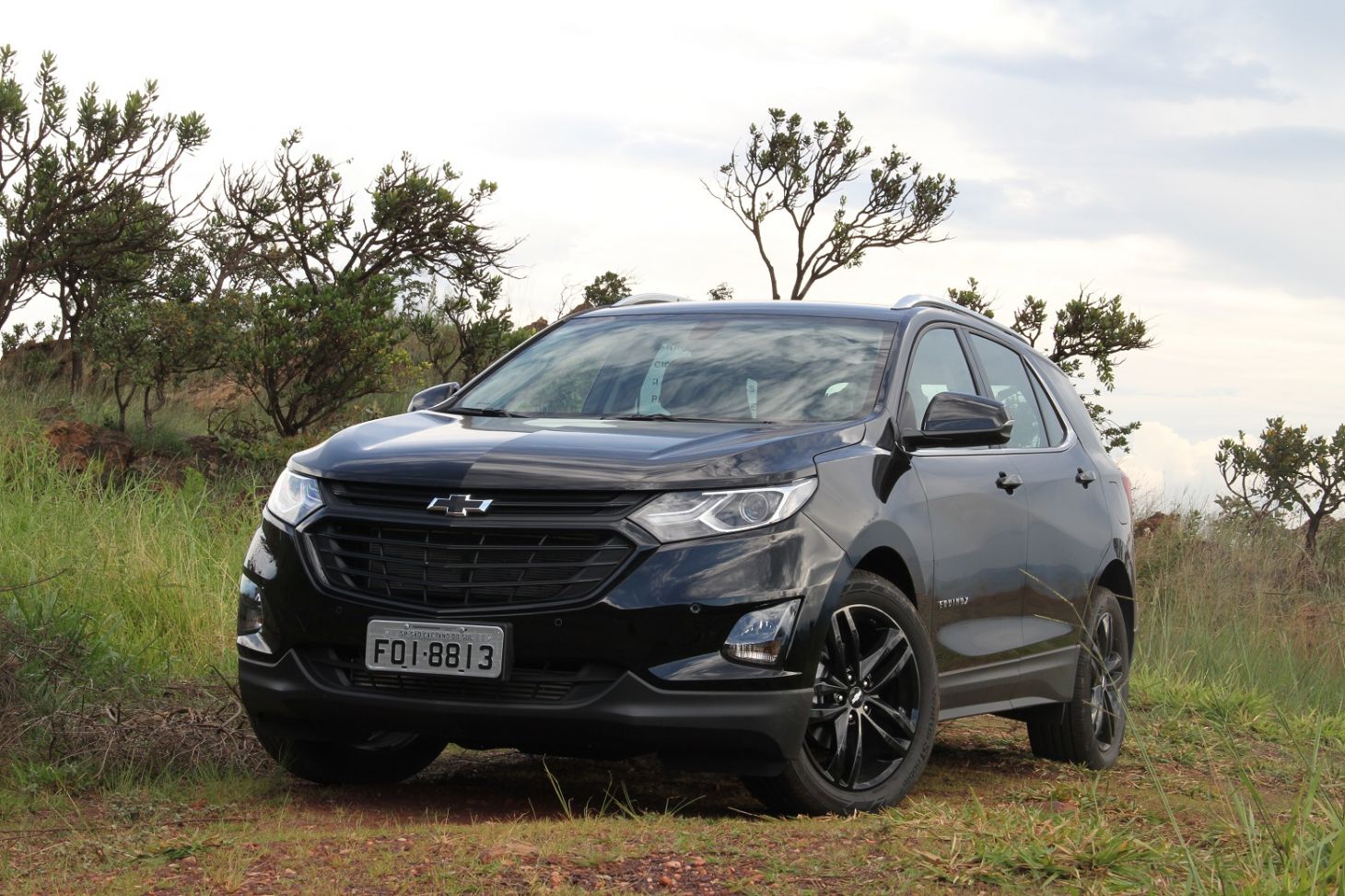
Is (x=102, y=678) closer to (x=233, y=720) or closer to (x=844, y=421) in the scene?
(x=233, y=720)

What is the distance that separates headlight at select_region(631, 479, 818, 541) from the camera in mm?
4711

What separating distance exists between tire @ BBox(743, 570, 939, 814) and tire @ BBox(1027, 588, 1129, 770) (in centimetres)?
185

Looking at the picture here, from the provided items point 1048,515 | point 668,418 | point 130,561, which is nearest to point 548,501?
point 668,418

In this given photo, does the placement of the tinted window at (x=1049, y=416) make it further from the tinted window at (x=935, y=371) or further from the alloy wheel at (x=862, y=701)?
the alloy wheel at (x=862, y=701)

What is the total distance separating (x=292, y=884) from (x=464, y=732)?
990 mm

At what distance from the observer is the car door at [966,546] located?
225 inches

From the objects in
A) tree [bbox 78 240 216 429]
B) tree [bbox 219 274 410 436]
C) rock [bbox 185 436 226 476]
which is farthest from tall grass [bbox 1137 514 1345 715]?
tree [bbox 78 240 216 429]

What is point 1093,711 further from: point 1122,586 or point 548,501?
point 548,501

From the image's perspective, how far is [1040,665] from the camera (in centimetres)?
664

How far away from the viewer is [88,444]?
550 inches

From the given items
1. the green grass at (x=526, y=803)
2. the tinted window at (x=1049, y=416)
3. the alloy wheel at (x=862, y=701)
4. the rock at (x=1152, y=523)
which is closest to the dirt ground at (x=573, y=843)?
the green grass at (x=526, y=803)

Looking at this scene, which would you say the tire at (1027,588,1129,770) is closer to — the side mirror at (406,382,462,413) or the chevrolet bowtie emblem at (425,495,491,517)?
the side mirror at (406,382,462,413)

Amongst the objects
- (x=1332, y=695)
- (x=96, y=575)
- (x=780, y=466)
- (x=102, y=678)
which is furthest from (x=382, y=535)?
(x=1332, y=695)

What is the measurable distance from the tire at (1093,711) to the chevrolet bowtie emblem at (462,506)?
3.24 meters
